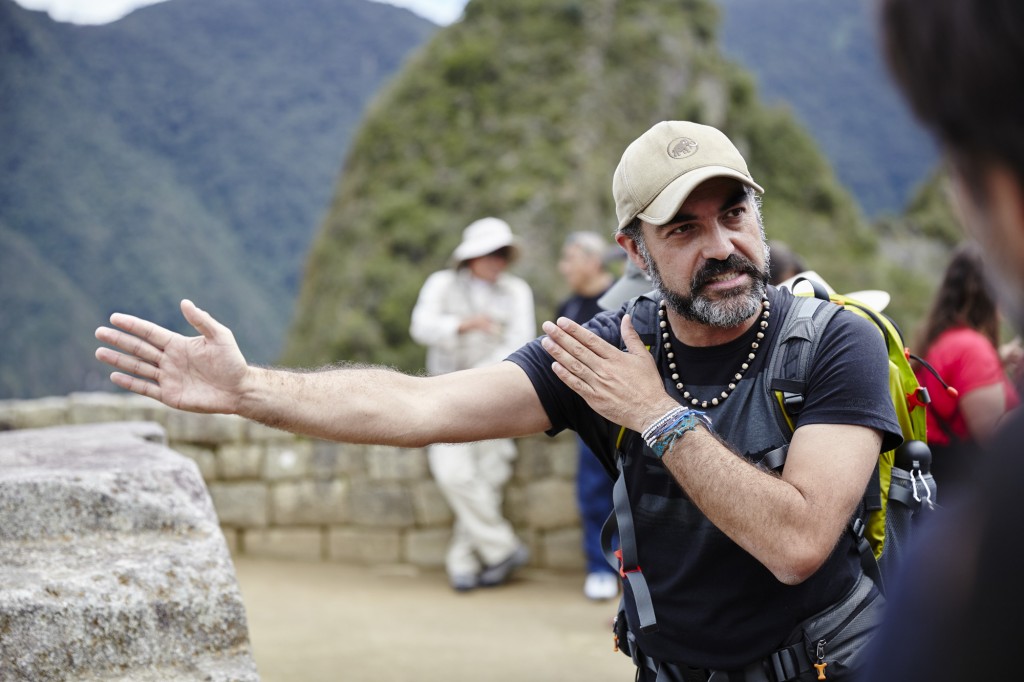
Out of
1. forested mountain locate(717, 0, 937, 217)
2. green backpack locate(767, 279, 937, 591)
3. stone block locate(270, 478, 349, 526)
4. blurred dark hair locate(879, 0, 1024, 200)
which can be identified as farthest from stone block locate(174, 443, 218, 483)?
forested mountain locate(717, 0, 937, 217)

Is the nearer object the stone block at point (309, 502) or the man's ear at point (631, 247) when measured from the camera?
the man's ear at point (631, 247)

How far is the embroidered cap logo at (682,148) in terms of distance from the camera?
5.91 feet

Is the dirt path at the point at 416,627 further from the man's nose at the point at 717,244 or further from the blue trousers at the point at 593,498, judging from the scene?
the man's nose at the point at 717,244

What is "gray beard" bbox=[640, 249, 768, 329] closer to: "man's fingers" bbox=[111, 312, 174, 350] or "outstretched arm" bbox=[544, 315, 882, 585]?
"outstretched arm" bbox=[544, 315, 882, 585]

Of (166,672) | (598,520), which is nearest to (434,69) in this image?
(598,520)

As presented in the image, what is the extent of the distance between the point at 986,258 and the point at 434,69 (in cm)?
1493

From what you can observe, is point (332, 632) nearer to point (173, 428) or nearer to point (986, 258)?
point (173, 428)

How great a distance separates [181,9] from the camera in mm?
25281

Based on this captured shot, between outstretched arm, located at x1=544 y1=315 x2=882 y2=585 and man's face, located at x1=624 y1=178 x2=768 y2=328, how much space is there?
24cm

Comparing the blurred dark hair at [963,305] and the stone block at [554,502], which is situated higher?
the blurred dark hair at [963,305]

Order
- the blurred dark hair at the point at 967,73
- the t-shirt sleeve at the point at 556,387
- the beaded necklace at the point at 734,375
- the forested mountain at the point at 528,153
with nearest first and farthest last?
the blurred dark hair at the point at 967,73
the beaded necklace at the point at 734,375
the t-shirt sleeve at the point at 556,387
the forested mountain at the point at 528,153

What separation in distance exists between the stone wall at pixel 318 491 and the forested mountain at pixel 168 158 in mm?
8558

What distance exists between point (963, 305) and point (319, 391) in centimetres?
266

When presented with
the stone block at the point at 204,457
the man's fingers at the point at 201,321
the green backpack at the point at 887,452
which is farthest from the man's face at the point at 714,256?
the stone block at the point at 204,457
